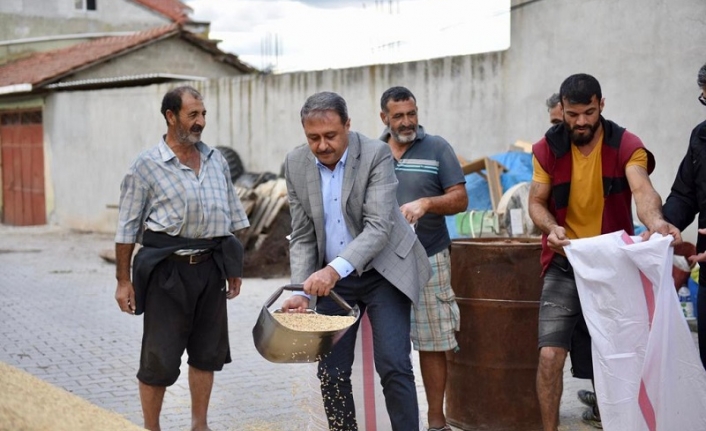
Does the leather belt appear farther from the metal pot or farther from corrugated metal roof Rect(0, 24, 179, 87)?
corrugated metal roof Rect(0, 24, 179, 87)

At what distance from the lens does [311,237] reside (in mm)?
4789

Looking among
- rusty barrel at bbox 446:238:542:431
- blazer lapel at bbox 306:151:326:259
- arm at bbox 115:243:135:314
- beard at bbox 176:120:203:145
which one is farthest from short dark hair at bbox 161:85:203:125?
rusty barrel at bbox 446:238:542:431

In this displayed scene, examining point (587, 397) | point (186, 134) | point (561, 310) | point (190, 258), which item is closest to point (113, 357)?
point (190, 258)

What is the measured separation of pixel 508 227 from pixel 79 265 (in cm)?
783

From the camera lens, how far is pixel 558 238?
465cm

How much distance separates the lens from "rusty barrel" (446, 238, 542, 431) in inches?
215

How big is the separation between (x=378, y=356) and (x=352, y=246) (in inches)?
23.0

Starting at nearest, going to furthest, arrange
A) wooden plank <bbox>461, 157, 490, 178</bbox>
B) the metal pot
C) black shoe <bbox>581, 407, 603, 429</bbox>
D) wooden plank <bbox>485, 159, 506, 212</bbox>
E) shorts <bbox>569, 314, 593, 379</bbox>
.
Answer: the metal pot < shorts <bbox>569, 314, 593, 379</bbox> < black shoe <bbox>581, 407, 603, 429</bbox> < wooden plank <bbox>485, 159, 506, 212</bbox> < wooden plank <bbox>461, 157, 490, 178</bbox>

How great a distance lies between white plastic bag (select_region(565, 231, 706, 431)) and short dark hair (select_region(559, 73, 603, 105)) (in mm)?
684

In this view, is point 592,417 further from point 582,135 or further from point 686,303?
point 686,303

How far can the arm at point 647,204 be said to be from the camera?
4508 mm

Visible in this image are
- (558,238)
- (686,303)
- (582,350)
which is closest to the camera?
(558,238)

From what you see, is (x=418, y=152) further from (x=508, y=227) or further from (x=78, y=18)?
(x=78, y=18)

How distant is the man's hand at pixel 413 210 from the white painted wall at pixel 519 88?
16.8 ft
